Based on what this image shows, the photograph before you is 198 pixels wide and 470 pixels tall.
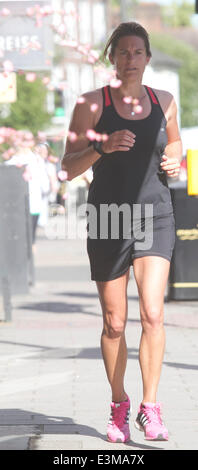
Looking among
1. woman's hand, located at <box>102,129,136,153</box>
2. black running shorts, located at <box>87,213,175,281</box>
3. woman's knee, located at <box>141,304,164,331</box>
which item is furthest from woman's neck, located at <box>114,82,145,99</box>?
woman's knee, located at <box>141,304,164,331</box>

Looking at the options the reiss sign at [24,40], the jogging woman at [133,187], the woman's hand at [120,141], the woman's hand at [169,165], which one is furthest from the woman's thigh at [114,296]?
the reiss sign at [24,40]

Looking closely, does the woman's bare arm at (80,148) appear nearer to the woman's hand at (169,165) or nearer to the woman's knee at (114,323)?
the woman's hand at (169,165)

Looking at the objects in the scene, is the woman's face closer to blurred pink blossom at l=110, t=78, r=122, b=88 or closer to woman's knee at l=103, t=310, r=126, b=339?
blurred pink blossom at l=110, t=78, r=122, b=88

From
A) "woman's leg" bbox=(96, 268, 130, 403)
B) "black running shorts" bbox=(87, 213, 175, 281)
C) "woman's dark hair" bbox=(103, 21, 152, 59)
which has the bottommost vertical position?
"woman's leg" bbox=(96, 268, 130, 403)

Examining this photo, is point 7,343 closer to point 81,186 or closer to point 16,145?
point 16,145

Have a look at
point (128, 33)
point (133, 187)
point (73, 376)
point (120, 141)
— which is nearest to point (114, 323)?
point (133, 187)

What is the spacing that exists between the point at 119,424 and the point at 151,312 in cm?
53

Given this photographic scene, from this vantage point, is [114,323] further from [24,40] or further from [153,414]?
[24,40]

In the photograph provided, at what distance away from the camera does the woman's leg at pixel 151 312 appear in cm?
502

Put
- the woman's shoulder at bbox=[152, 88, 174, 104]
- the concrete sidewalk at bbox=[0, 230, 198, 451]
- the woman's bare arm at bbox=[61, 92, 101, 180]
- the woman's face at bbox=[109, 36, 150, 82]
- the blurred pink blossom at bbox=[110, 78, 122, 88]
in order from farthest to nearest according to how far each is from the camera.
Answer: the concrete sidewalk at bbox=[0, 230, 198, 451] → the woman's shoulder at bbox=[152, 88, 174, 104] → the woman's face at bbox=[109, 36, 150, 82] → the woman's bare arm at bbox=[61, 92, 101, 180] → the blurred pink blossom at bbox=[110, 78, 122, 88]

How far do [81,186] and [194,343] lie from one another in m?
26.5

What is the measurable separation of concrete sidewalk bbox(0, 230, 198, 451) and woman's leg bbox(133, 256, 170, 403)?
0.30m

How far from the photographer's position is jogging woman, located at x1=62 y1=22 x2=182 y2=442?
495 cm

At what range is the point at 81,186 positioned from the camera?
115ft
